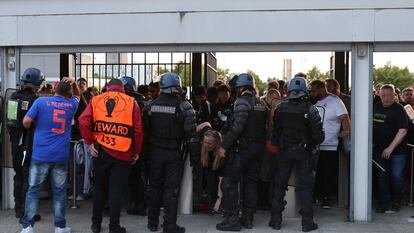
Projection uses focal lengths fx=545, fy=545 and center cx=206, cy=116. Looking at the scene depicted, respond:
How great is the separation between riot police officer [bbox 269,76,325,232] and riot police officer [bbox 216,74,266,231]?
9.6 inches

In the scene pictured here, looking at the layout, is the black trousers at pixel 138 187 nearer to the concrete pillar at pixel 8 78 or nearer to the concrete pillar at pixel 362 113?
the concrete pillar at pixel 8 78

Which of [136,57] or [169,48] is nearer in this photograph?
[169,48]

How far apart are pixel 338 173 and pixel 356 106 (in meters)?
1.45

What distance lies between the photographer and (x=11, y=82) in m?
7.71

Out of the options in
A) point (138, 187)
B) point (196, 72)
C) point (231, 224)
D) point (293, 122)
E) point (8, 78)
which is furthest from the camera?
point (196, 72)

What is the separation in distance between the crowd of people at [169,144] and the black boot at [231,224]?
1 cm

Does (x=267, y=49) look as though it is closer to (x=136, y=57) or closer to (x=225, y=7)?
(x=225, y=7)

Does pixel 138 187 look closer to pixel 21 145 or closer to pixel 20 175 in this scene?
pixel 20 175

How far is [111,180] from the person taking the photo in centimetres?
625

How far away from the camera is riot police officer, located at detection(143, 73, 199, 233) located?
6379 mm

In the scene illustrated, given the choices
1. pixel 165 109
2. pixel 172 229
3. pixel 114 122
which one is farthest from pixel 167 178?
pixel 114 122

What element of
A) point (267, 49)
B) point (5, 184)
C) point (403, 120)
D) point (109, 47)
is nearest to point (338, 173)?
point (403, 120)

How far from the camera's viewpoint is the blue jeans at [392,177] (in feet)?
25.3

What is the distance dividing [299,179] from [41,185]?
3.06m
